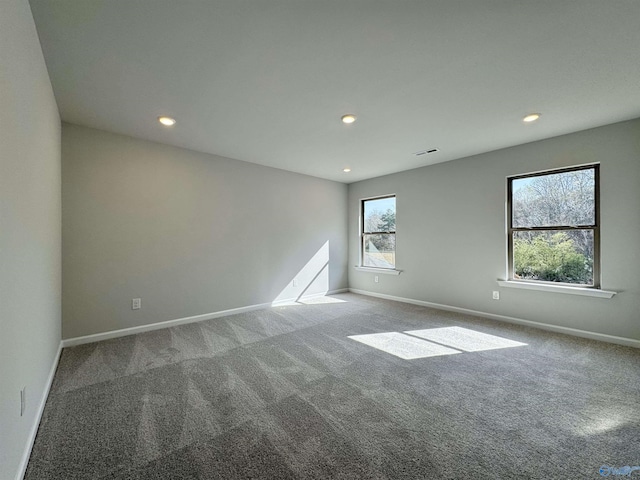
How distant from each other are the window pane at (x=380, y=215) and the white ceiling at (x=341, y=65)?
215 centimetres

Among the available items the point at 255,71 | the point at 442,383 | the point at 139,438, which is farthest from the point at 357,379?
the point at 255,71

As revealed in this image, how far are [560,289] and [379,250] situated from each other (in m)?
2.91

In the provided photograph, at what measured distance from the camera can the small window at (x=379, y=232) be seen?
17.7ft

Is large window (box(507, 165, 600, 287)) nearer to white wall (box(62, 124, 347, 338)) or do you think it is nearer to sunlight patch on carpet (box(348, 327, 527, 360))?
sunlight patch on carpet (box(348, 327, 527, 360))

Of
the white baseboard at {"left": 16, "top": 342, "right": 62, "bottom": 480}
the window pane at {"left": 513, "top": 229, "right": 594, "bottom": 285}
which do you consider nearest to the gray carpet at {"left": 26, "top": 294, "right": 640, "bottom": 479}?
the white baseboard at {"left": 16, "top": 342, "right": 62, "bottom": 480}

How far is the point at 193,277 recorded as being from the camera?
3.86 metres

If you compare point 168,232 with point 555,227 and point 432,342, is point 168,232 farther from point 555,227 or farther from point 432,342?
point 555,227

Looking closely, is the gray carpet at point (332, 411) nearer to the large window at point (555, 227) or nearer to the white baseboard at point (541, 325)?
the white baseboard at point (541, 325)

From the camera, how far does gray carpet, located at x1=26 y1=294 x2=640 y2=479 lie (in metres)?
1.43

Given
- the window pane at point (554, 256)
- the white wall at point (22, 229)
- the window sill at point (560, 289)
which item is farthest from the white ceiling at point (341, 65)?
the window sill at point (560, 289)

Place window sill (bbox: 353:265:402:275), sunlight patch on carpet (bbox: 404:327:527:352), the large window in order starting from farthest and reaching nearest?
window sill (bbox: 353:265:402:275) < the large window < sunlight patch on carpet (bbox: 404:327:527:352)

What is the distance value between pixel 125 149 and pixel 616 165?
5759mm

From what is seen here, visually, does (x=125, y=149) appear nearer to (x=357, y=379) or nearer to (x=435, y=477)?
(x=357, y=379)

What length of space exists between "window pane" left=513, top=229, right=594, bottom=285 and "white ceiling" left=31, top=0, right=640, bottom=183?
132 cm
